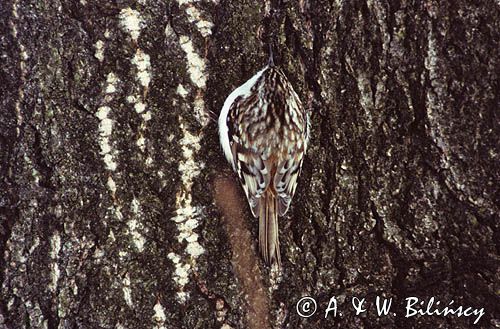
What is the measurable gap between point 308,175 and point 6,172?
0.80 m

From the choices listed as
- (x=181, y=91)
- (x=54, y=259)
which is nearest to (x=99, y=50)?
(x=181, y=91)

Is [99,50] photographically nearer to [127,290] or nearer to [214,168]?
[214,168]

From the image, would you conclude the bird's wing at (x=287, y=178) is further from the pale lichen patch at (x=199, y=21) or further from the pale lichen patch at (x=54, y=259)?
the pale lichen patch at (x=54, y=259)

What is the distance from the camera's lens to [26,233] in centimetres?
145

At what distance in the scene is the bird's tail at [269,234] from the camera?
151 cm

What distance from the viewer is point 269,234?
152 cm

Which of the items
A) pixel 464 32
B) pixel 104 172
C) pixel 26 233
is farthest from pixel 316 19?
pixel 26 233

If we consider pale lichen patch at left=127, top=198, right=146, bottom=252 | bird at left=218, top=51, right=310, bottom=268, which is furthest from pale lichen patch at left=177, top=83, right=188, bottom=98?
pale lichen patch at left=127, top=198, right=146, bottom=252

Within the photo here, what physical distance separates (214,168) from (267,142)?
364 mm

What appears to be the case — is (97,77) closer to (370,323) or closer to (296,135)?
(296,135)

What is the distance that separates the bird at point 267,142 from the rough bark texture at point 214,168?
2.5 inches

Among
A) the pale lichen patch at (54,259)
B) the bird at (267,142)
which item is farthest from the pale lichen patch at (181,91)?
the pale lichen patch at (54,259)

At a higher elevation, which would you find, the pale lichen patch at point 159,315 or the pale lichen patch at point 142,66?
the pale lichen patch at point 142,66

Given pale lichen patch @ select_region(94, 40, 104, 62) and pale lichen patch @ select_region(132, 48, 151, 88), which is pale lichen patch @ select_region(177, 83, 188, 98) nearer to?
pale lichen patch @ select_region(132, 48, 151, 88)
